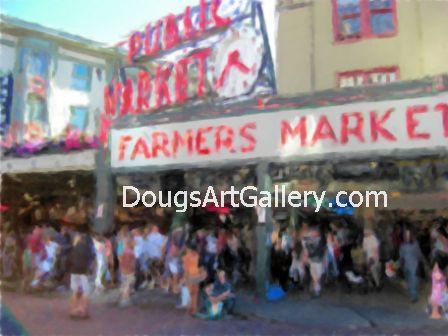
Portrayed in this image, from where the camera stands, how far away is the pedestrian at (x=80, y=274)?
8.80 m

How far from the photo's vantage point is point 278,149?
432 inches

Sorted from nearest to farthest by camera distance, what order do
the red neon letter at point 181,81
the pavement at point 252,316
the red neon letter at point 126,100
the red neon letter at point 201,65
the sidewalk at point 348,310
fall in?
1. the pavement at point 252,316
2. the sidewalk at point 348,310
3. the red neon letter at point 201,65
4. the red neon letter at point 181,81
5. the red neon letter at point 126,100

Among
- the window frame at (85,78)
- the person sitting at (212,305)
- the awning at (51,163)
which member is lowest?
the person sitting at (212,305)

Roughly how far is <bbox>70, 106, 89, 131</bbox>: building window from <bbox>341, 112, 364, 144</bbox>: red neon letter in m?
18.4

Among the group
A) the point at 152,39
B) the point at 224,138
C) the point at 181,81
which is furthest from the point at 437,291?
the point at 152,39

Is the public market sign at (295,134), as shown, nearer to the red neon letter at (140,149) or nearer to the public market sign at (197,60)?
the red neon letter at (140,149)

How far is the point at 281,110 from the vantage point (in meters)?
11.0

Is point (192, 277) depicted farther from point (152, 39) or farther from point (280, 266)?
point (152, 39)

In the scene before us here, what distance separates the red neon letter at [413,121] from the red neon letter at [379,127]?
1.14 feet

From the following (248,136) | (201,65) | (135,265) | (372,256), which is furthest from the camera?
(201,65)

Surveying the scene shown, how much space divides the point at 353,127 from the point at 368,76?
13.8ft

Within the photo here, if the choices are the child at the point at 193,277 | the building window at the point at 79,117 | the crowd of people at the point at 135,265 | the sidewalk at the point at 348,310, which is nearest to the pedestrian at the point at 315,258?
the sidewalk at the point at 348,310

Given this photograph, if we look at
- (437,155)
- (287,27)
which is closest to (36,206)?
(287,27)

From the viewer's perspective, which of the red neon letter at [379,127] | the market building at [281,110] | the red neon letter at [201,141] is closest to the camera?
the red neon letter at [379,127]
